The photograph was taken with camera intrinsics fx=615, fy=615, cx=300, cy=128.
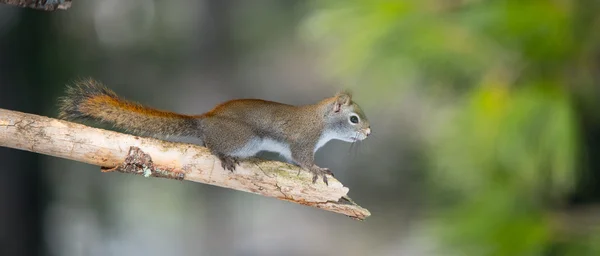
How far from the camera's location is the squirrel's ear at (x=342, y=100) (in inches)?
43.5

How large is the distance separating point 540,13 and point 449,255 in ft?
1.46

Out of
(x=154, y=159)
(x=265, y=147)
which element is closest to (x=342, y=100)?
(x=265, y=147)

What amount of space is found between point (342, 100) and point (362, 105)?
27 centimetres

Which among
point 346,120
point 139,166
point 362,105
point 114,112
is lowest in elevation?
point 139,166

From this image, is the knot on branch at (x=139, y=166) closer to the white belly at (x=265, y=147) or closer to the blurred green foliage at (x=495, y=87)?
the white belly at (x=265, y=147)

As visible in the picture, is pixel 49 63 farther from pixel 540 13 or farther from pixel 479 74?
pixel 540 13

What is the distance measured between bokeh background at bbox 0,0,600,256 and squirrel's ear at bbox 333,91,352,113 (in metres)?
0.11

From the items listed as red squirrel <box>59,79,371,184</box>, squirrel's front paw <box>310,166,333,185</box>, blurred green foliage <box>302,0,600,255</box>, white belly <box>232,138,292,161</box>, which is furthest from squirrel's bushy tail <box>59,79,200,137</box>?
blurred green foliage <box>302,0,600,255</box>

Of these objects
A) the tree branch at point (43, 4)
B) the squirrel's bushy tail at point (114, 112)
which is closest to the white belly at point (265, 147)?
the squirrel's bushy tail at point (114, 112)

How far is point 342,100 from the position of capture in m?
1.11

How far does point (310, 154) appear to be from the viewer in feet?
3.52

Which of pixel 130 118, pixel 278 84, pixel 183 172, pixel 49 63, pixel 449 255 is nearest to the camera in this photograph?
pixel 183 172

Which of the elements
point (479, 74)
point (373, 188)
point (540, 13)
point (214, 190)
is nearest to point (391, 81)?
point (479, 74)

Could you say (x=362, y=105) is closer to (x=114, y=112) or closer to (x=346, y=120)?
(x=346, y=120)
